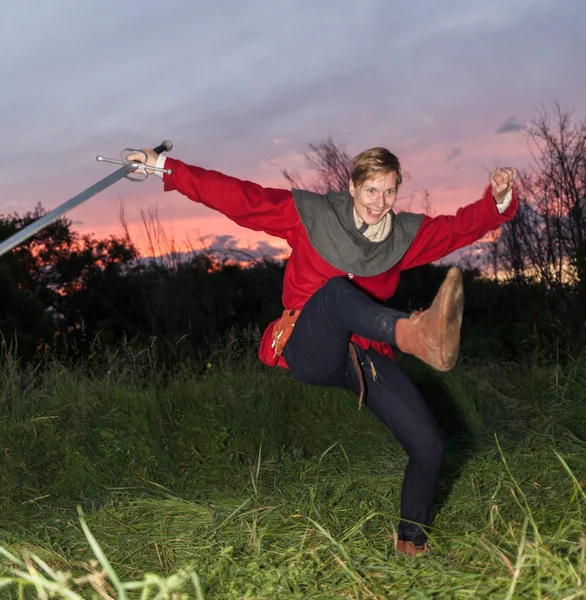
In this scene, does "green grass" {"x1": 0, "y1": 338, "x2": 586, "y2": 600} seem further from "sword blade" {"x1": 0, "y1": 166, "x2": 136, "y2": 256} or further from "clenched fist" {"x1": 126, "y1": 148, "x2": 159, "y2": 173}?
"clenched fist" {"x1": 126, "y1": 148, "x2": 159, "y2": 173}

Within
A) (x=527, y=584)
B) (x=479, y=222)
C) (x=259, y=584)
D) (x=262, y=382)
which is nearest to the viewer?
(x=527, y=584)

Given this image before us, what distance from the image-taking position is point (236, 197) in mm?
3471

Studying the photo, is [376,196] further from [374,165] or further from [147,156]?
[147,156]

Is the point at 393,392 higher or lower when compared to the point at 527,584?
higher

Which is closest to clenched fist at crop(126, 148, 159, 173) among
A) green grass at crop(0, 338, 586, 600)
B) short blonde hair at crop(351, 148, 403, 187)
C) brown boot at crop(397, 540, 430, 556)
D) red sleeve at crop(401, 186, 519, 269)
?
short blonde hair at crop(351, 148, 403, 187)

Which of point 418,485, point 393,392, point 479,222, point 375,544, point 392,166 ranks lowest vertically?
point 375,544

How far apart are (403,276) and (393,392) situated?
12302 mm

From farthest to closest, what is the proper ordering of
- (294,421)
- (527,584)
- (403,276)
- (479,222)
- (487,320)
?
(403,276) → (487,320) → (294,421) → (479,222) → (527,584)

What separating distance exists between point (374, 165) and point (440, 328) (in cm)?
99

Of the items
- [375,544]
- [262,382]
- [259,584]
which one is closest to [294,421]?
[262,382]

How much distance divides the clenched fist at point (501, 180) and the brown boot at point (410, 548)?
1.56 m

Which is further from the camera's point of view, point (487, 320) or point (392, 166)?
point (487, 320)

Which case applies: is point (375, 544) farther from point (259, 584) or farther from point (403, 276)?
point (403, 276)

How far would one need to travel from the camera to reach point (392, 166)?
3.39 metres
